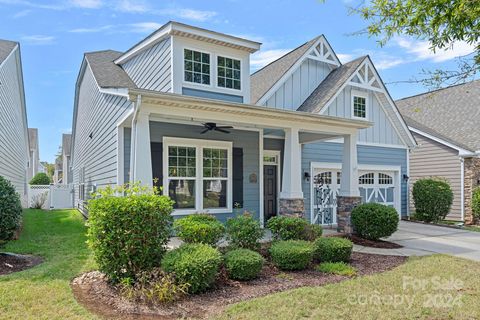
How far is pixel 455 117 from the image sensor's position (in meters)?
17.2

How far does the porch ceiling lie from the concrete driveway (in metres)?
3.25

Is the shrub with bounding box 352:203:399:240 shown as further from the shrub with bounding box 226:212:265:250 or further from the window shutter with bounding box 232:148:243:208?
the shrub with bounding box 226:212:265:250

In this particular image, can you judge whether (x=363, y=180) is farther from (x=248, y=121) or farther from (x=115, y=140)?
(x=115, y=140)

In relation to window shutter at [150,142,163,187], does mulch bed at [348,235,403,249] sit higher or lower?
lower

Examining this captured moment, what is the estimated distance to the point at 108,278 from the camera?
508cm

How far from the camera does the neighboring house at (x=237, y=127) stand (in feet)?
26.3

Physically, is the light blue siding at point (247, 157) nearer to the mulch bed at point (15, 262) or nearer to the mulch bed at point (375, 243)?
the mulch bed at point (375, 243)

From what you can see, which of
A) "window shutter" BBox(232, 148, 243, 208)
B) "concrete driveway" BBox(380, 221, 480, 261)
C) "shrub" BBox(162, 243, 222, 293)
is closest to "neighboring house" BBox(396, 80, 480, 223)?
"concrete driveway" BBox(380, 221, 480, 261)

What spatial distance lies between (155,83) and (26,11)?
4628 mm

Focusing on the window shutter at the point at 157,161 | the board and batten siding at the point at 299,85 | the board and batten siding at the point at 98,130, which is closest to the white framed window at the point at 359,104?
the board and batten siding at the point at 299,85

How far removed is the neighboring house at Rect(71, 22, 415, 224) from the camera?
26.3ft

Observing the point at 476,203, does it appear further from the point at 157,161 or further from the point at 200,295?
the point at 200,295

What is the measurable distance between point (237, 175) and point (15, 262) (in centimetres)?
561

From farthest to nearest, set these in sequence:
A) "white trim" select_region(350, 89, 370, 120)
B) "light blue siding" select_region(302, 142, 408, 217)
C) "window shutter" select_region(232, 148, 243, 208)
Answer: "white trim" select_region(350, 89, 370, 120), "light blue siding" select_region(302, 142, 408, 217), "window shutter" select_region(232, 148, 243, 208)
